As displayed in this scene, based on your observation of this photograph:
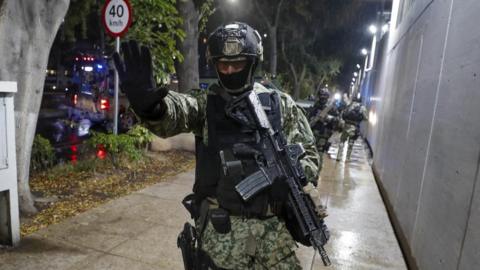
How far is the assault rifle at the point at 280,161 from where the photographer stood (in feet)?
6.44

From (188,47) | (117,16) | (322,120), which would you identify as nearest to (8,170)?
(117,16)

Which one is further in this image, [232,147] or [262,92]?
[262,92]

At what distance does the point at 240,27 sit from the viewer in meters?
2.09

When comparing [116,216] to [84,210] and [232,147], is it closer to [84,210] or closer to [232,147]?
[84,210]

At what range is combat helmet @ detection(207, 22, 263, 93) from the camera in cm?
201

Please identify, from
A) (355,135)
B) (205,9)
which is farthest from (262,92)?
(355,135)

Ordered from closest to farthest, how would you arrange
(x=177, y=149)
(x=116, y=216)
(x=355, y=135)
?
(x=116, y=216) → (x=177, y=149) → (x=355, y=135)

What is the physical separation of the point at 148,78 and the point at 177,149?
22.2 ft

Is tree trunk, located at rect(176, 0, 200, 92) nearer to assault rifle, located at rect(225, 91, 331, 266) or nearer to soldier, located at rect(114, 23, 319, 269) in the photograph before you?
soldier, located at rect(114, 23, 319, 269)

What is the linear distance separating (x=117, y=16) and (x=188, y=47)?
353 cm

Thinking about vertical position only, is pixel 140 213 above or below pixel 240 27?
below

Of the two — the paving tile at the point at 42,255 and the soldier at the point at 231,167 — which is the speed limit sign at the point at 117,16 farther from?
the soldier at the point at 231,167

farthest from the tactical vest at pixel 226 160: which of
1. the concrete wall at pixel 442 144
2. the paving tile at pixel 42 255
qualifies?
the paving tile at pixel 42 255

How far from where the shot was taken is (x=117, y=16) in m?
5.12
